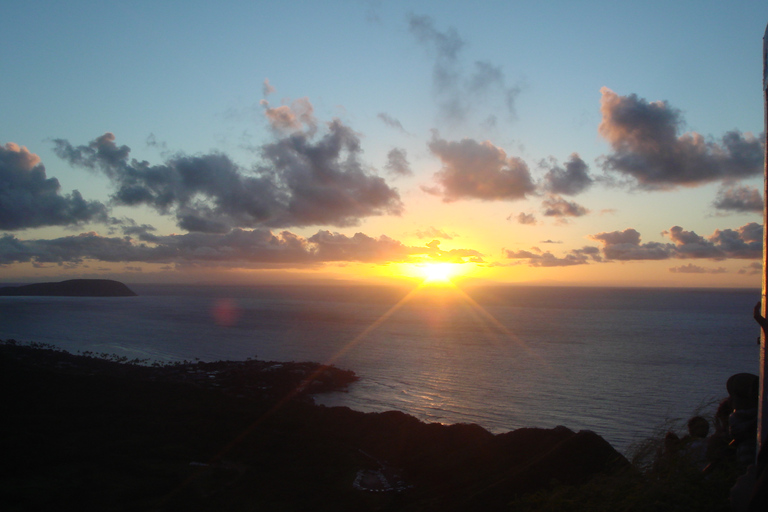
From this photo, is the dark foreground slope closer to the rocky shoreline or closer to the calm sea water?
the rocky shoreline

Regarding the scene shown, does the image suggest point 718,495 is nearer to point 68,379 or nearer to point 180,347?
point 68,379

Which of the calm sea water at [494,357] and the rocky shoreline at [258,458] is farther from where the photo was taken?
the calm sea water at [494,357]

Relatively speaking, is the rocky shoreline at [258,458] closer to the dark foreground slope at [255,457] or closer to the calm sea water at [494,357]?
the dark foreground slope at [255,457]

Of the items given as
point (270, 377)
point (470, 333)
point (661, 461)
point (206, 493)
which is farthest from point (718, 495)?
point (470, 333)

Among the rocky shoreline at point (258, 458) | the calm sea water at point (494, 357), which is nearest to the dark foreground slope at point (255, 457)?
the rocky shoreline at point (258, 458)

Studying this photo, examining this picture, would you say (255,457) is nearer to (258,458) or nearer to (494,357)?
(258,458)

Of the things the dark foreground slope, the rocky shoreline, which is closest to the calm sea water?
the rocky shoreline
